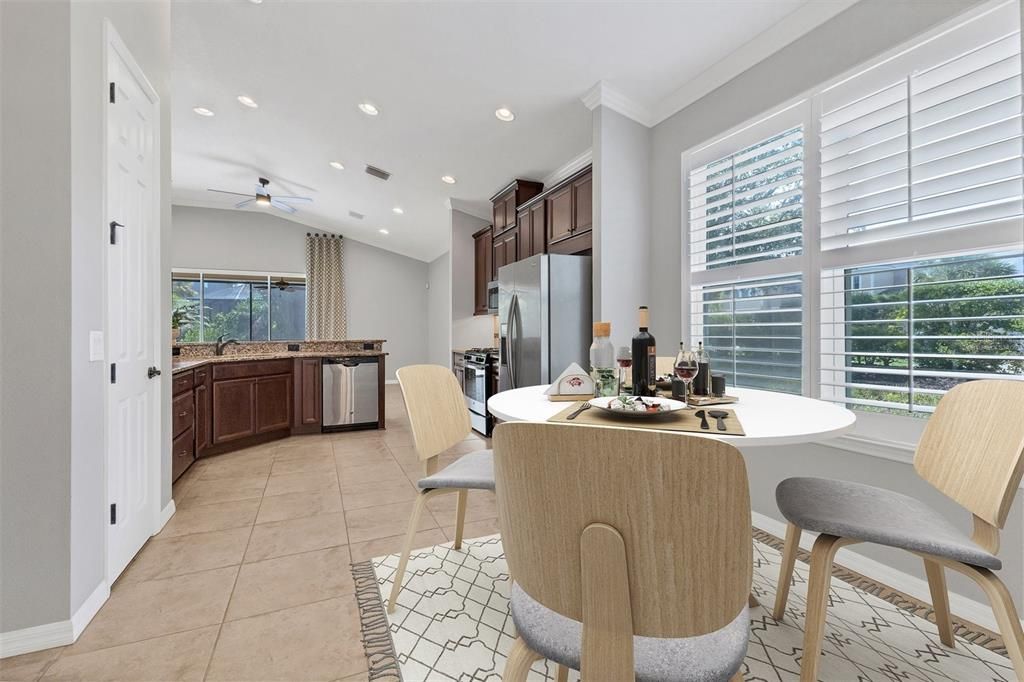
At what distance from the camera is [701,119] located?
2795 mm

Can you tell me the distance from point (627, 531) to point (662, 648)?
0.33m

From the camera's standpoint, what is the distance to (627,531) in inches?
25.0

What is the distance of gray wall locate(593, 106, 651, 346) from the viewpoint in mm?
3008

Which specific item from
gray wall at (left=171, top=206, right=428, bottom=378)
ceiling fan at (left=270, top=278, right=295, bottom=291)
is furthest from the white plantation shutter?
ceiling fan at (left=270, top=278, right=295, bottom=291)

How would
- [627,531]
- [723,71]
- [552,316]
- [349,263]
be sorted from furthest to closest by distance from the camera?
[349,263] < [552,316] < [723,71] < [627,531]

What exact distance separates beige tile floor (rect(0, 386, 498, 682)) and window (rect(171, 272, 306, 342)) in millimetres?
5245

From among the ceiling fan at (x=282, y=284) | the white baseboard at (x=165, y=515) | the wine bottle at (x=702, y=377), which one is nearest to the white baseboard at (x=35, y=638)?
the white baseboard at (x=165, y=515)

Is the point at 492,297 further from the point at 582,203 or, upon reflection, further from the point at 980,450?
the point at 980,450

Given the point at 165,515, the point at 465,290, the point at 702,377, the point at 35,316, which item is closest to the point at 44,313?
the point at 35,316

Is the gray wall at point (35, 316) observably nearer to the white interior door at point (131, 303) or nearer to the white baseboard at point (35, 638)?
the white baseboard at point (35, 638)

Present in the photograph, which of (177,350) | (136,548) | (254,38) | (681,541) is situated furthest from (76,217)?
(177,350)

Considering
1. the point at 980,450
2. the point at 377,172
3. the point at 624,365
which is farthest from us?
the point at 377,172

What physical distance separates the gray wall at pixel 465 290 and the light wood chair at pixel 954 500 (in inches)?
201

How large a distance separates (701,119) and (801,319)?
A: 56.0 inches
